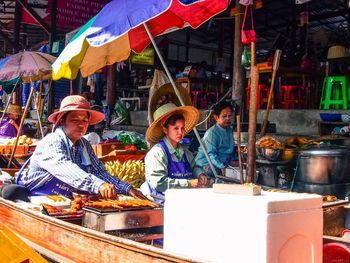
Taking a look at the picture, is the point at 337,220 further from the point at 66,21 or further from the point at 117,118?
the point at 66,21

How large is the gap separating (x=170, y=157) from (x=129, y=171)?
230cm

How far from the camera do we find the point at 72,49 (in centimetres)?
414

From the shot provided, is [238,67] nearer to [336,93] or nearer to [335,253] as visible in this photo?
[336,93]

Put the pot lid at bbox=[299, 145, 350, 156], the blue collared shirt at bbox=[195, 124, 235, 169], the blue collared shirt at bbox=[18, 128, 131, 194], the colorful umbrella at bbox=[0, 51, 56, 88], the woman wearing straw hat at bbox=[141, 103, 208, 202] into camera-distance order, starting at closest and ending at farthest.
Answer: the blue collared shirt at bbox=[18, 128, 131, 194] < the woman wearing straw hat at bbox=[141, 103, 208, 202] < the pot lid at bbox=[299, 145, 350, 156] < the blue collared shirt at bbox=[195, 124, 235, 169] < the colorful umbrella at bbox=[0, 51, 56, 88]

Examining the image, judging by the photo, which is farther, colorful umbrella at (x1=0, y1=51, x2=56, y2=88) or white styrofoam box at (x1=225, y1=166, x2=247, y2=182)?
colorful umbrella at (x1=0, y1=51, x2=56, y2=88)

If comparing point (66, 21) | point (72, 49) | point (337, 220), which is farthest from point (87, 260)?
point (66, 21)

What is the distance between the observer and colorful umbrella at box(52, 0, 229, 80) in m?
3.56

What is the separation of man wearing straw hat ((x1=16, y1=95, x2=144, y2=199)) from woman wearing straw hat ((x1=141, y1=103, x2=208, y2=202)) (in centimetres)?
21

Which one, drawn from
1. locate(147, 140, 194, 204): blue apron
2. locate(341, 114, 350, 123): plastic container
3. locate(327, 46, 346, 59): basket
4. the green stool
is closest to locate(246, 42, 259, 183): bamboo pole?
locate(147, 140, 194, 204): blue apron

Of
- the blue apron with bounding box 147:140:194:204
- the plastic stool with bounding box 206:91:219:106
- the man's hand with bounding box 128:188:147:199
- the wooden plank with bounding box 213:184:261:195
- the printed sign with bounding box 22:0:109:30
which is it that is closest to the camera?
the wooden plank with bounding box 213:184:261:195

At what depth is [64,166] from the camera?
3.46 meters

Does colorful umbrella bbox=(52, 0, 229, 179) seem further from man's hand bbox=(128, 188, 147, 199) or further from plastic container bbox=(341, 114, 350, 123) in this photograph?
plastic container bbox=(341, 114, 350, 123)

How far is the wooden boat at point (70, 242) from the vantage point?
2.24 metres

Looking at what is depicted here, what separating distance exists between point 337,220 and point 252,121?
2.93ft
